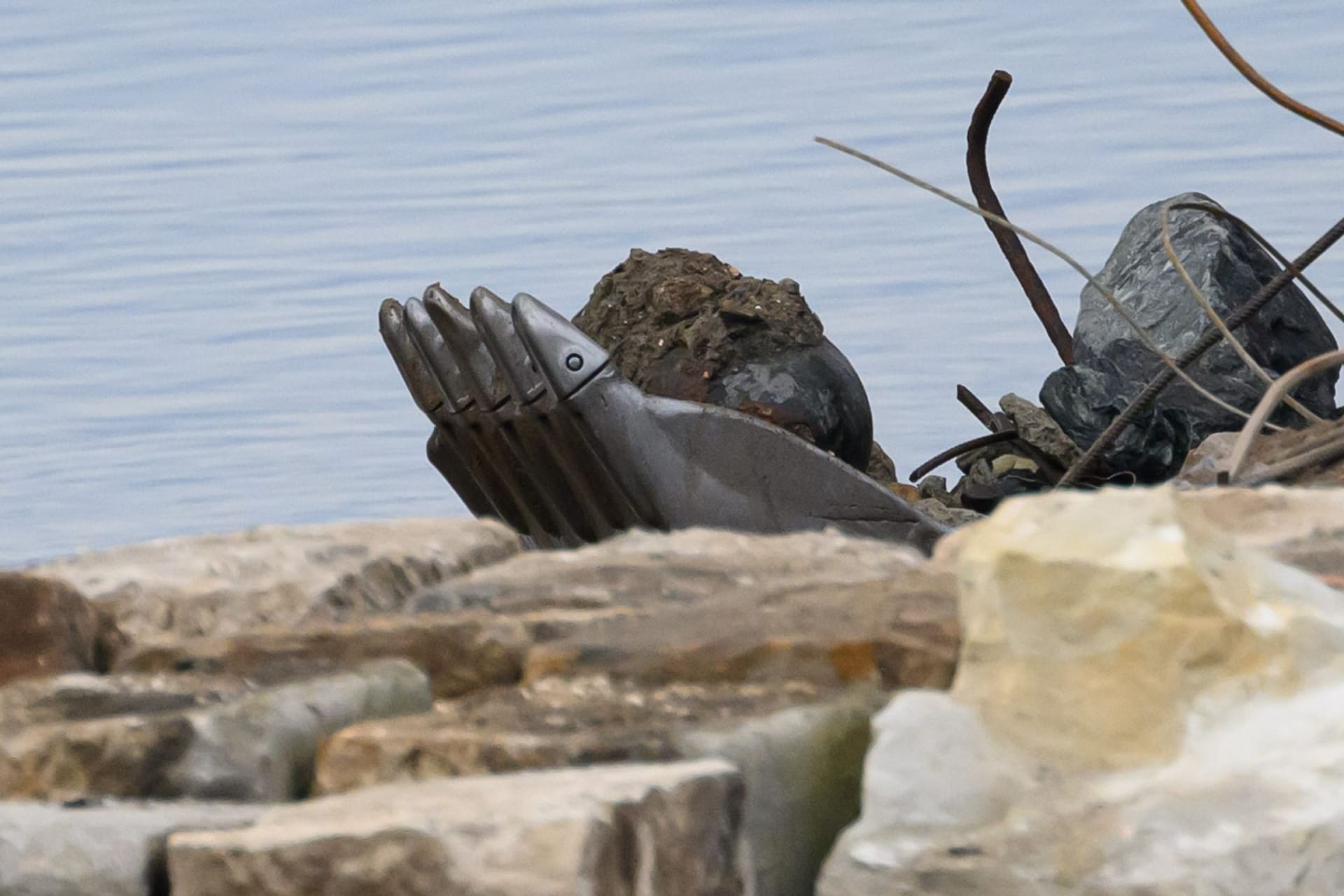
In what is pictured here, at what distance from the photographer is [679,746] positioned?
1.68m

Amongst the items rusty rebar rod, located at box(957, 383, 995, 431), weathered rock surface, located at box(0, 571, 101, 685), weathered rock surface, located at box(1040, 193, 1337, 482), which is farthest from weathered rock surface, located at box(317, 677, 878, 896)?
rusty rebar rod, located at box(957, 383, 995, 431)

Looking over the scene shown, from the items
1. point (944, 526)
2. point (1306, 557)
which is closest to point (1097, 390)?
point (944, 526)

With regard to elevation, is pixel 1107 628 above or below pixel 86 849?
above

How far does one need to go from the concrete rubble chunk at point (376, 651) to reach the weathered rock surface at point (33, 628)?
0.24 feet

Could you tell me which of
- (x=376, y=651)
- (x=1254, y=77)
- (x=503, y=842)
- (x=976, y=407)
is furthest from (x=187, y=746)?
(x=976, y=407)

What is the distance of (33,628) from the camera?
2.07m

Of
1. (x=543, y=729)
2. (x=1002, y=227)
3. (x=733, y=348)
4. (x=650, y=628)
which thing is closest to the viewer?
(x=543, y=729)

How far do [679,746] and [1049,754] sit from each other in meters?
0.28

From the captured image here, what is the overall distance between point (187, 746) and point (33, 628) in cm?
36

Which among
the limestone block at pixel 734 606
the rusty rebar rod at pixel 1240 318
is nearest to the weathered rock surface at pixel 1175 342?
the rusty rebar rod at pixel 1240 318

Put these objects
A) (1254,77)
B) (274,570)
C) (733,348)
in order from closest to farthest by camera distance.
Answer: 1. (274,570)
2. (1254,77)
3. (733,348)

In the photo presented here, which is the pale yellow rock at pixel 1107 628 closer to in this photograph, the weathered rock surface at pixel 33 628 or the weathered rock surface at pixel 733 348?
the weathered rock surface at pixel 33 628

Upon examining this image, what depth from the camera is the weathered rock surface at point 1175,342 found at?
5172mm

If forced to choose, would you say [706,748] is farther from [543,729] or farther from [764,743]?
[543,729]
